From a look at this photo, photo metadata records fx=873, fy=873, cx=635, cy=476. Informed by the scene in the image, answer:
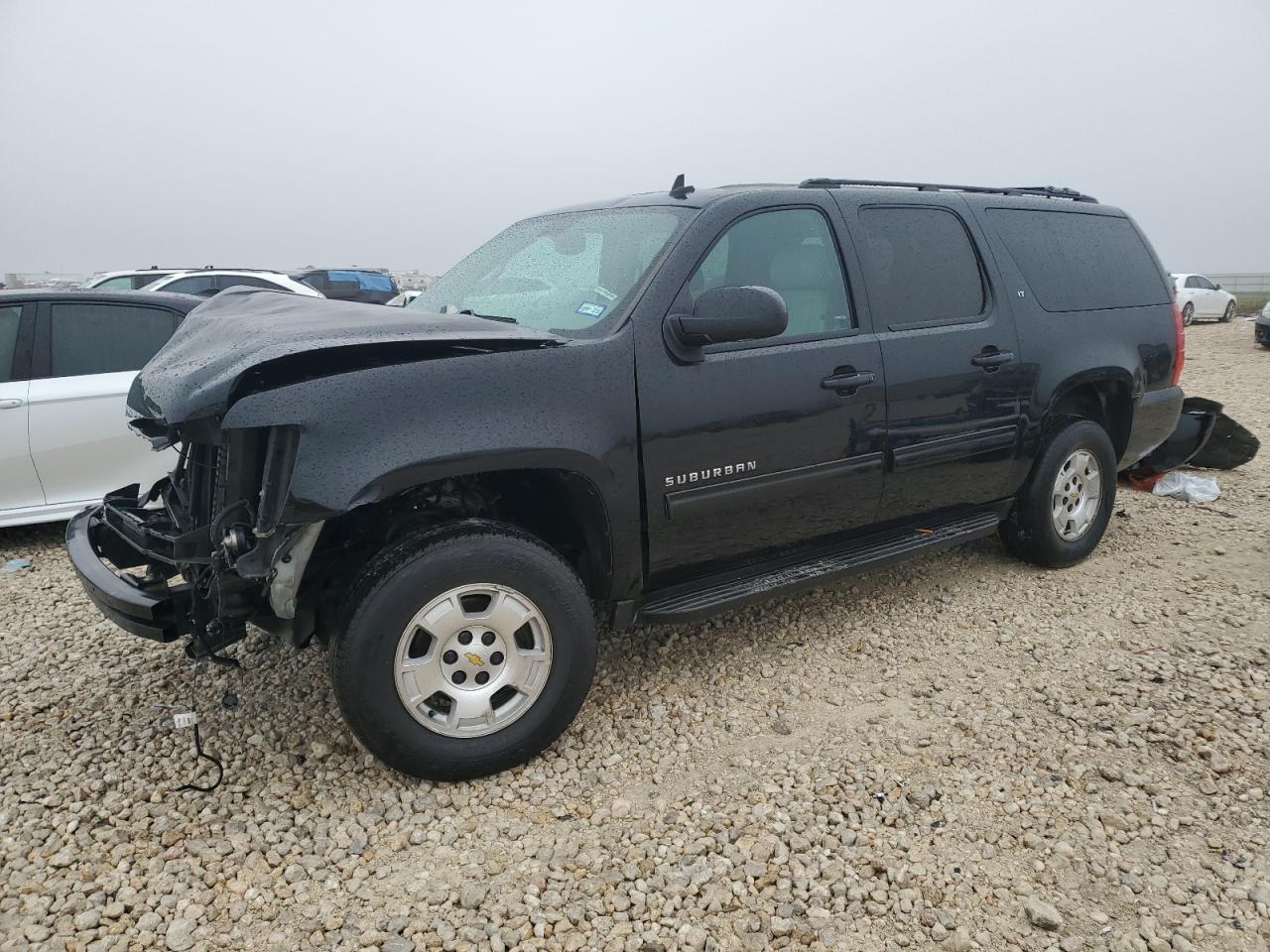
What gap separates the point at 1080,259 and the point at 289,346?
12.9 feet

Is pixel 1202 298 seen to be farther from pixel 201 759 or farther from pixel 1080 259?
pixel 201 759

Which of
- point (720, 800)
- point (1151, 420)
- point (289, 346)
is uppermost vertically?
point (289, 346)

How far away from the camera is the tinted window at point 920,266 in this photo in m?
3.71

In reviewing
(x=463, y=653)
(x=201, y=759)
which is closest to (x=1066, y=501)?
(x=463, y=653)

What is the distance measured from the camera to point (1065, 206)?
15.1 ft

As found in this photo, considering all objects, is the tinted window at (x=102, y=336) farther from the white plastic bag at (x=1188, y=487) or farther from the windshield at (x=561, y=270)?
the white plastic bag at (x=1188, y=487)

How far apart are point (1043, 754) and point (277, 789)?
2.52 m

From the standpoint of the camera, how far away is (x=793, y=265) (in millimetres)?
3523

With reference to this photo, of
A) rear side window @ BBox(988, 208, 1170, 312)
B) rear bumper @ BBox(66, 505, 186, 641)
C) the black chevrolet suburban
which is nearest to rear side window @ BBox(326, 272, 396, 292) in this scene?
the black chevrolet suburban

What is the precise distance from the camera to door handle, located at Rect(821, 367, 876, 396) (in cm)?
339

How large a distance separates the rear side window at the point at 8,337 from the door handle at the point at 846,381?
4550 millimetres

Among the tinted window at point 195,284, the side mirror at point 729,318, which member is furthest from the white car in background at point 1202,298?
the side mirror at point 729,318

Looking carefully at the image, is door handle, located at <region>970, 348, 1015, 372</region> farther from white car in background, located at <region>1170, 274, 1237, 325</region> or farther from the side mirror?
white car in background, located at <region>1170, 274, 1237, 325</region>

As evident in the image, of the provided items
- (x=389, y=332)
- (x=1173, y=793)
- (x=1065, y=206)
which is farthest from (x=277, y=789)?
(x=1065, y=206)
